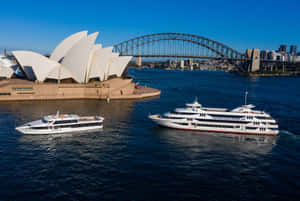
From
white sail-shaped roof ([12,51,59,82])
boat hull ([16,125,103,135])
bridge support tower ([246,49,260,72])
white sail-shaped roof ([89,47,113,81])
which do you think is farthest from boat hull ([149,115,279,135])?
bridge support tower ([246,49,260,72])

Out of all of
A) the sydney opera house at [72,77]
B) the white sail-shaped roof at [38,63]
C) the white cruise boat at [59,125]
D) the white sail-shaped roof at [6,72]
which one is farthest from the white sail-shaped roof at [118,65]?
the white cruise boat at [59,125]

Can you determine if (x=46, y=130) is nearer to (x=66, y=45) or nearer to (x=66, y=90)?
(x=66, y=90)

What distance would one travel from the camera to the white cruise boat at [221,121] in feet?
97.1

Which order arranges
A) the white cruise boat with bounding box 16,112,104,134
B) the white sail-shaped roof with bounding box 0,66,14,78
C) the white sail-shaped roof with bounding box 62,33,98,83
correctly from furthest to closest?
the white sail-shaped roof with bounding box 0,66,14,78
the white sail-shaped roof with bounding box 62,33,98,83
the white cruise boat with bounding box 16,112,104,134

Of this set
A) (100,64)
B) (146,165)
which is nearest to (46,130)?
(146,165)

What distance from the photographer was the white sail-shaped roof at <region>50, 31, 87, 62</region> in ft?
189

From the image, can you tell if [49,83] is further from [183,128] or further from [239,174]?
[239,174]

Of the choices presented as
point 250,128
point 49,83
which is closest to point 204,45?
point 49,83

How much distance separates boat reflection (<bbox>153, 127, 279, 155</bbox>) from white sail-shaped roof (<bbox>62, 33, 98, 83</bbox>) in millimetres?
29018

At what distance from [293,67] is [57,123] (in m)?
215

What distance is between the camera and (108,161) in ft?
65.8

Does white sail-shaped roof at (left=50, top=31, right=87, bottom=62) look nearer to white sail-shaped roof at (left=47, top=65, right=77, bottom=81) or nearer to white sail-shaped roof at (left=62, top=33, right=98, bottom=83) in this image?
white sail-shaped roof at (left=62, top=33, right=98, bottom=83)

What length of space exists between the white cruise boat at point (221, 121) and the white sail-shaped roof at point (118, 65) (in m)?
31.3

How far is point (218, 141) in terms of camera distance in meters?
26.4
